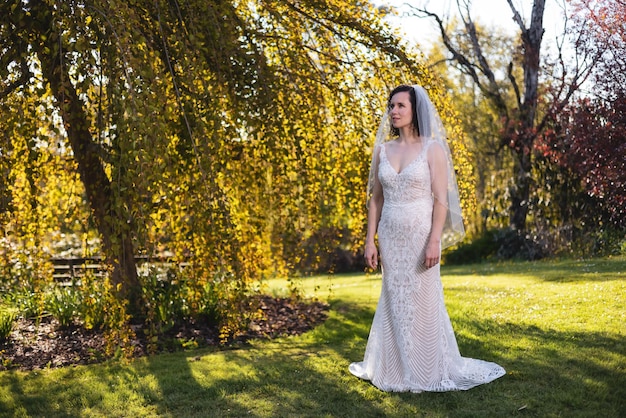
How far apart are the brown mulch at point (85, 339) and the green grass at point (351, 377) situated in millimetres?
255

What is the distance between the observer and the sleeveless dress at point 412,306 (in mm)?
3945

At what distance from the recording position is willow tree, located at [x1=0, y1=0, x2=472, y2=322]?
338cm

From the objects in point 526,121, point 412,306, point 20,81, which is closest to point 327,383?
point 412,306

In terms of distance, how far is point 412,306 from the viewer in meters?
3.99

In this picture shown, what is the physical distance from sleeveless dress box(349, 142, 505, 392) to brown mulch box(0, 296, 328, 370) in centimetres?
148

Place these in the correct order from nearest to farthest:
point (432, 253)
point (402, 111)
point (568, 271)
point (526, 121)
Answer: point (432, 253) < point (402, 111) < point (568, 271) < point (526, 121)

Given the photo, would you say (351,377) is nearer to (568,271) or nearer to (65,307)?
(65,307)

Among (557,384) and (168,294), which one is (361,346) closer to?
(557,384)

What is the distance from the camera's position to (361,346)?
17.2 feet

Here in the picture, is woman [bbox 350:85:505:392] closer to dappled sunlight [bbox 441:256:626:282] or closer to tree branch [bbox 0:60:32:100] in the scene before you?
tree branch [bbox 0:60:32:100]

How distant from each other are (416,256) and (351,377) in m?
0.92

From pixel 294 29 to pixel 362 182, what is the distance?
1.39 meters

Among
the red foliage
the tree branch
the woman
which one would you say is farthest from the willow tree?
the red foliage

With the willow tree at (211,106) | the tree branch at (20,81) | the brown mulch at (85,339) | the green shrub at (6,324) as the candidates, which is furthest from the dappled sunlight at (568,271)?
the tree branch at (20,81)
